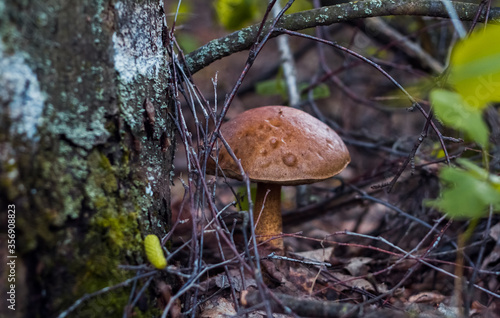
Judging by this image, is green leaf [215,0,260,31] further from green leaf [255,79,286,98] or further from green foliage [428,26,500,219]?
green foliage [428,26,500,219]

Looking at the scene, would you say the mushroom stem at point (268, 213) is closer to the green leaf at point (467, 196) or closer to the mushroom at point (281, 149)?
the mushroom at point (281, 149)

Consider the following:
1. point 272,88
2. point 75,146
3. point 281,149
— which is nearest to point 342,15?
point 281,149

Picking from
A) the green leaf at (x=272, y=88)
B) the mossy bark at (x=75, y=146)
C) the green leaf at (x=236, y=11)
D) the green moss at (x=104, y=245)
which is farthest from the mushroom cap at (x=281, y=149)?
the green leaf at (x=236, y=11)

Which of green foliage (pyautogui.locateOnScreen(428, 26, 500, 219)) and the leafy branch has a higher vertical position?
the leafy branch

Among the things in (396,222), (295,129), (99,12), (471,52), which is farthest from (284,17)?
(396,222)

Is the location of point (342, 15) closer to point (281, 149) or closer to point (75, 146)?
point (281, 149)

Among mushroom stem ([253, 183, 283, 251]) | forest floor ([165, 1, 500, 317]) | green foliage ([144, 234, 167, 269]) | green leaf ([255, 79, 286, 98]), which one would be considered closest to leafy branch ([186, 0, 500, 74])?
forest floor ([165, 1, 500, 317])
